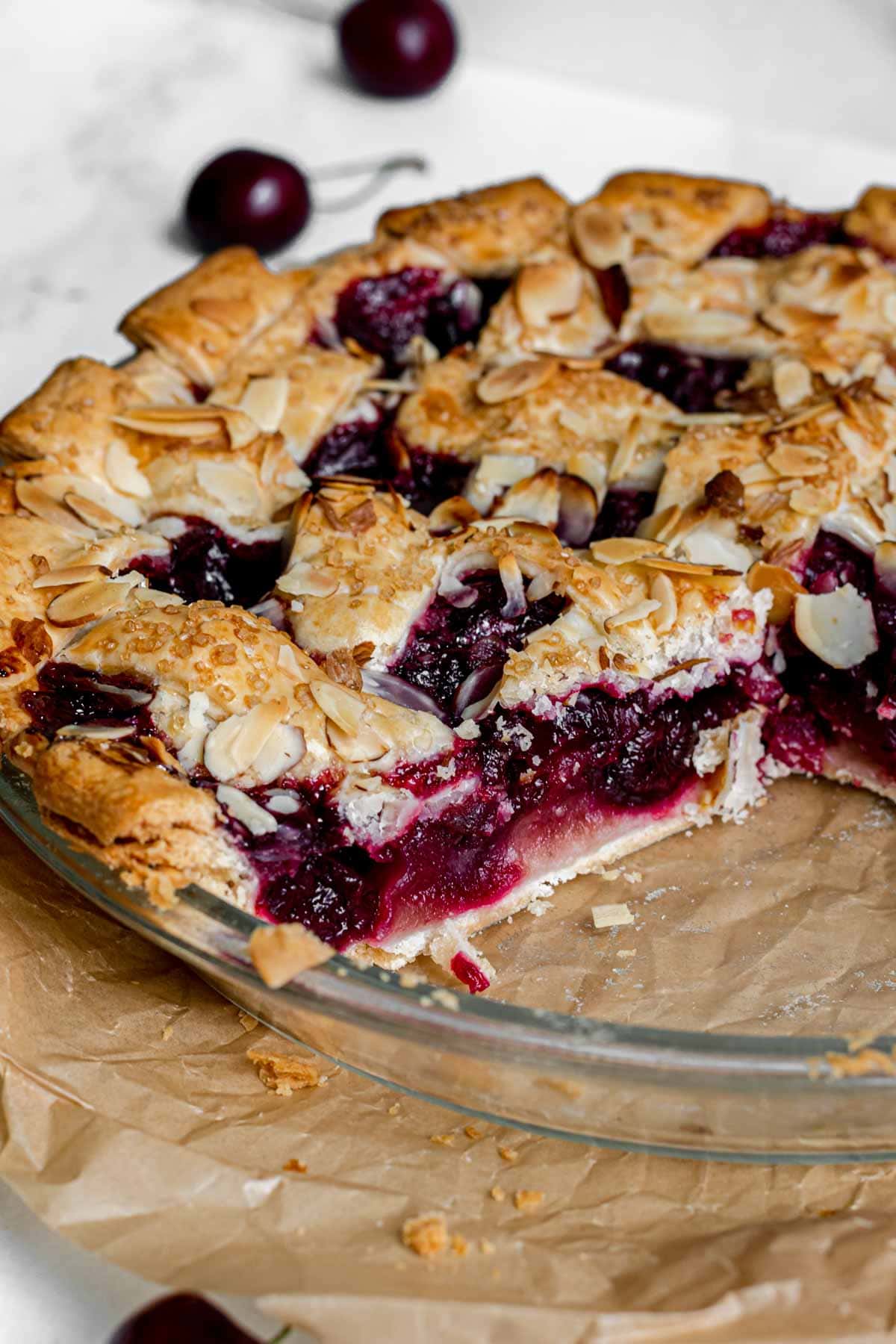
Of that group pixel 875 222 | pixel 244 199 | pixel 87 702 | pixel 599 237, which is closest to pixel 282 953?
pixel 87 702

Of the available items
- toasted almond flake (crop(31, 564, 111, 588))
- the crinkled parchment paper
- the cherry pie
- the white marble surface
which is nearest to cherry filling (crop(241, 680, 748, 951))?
the cherry pie

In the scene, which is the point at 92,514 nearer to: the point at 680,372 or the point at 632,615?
the point at 632,615

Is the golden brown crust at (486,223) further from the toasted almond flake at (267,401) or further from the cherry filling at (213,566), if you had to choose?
the cherry filling at (213,566)

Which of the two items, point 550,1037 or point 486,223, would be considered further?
point 486,223

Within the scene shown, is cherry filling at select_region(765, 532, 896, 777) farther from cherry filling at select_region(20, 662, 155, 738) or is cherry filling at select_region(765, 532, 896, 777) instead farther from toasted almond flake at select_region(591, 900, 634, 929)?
cherry filling at select_region(20, 662, 155, 738)

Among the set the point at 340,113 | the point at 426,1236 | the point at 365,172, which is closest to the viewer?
the point at 426,1236

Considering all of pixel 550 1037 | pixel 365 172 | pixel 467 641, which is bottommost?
pixel 550 1037

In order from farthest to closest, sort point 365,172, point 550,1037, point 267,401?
point 365,172 < point 267,401 < point 550,1037
